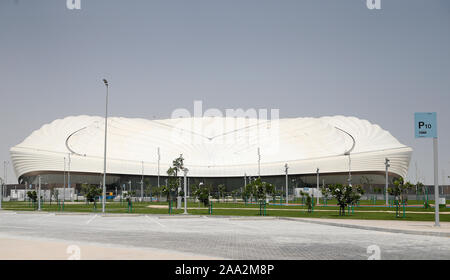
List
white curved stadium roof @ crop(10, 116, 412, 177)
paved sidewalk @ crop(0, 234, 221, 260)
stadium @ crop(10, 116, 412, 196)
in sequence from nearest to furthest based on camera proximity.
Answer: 1. paved sidewalk @ crop(0, 234, 221, 260)
2. stadium @ crop(10, 116, 412, 196)
3. white curved stadium roof @ crop(10, 116, 412, 177)

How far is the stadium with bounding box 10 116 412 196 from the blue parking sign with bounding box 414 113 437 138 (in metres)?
76.3

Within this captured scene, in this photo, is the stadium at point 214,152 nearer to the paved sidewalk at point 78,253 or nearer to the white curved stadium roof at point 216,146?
the white curved stadium roof at point 216,146

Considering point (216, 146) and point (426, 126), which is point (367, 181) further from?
point (426, 126)

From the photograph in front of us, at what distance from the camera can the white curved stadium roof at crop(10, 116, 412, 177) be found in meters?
108

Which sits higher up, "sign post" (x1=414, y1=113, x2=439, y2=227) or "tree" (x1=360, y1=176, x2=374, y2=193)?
"sign post" (x1=414, y1=113, x2=439, y2=227)

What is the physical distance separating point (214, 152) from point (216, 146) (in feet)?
7.83

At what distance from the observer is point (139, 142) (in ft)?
410

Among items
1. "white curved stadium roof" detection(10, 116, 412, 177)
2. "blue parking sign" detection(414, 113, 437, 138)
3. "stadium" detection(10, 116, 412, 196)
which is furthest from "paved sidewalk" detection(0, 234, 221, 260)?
"white curved stadium roof" detection(10, 116, 412, 177)

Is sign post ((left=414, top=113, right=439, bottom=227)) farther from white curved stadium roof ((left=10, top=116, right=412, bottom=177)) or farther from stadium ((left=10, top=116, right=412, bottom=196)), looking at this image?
white curved stadium roof ((left=10, top=116, right=412, bottom=177))

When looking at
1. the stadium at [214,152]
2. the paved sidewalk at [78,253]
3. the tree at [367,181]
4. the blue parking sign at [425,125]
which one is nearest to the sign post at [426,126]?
the blue parking sign at [425,125]

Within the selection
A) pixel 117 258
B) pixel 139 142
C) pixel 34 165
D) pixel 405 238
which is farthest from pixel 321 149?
pixel 117 258

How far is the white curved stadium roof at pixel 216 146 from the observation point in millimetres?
108375
